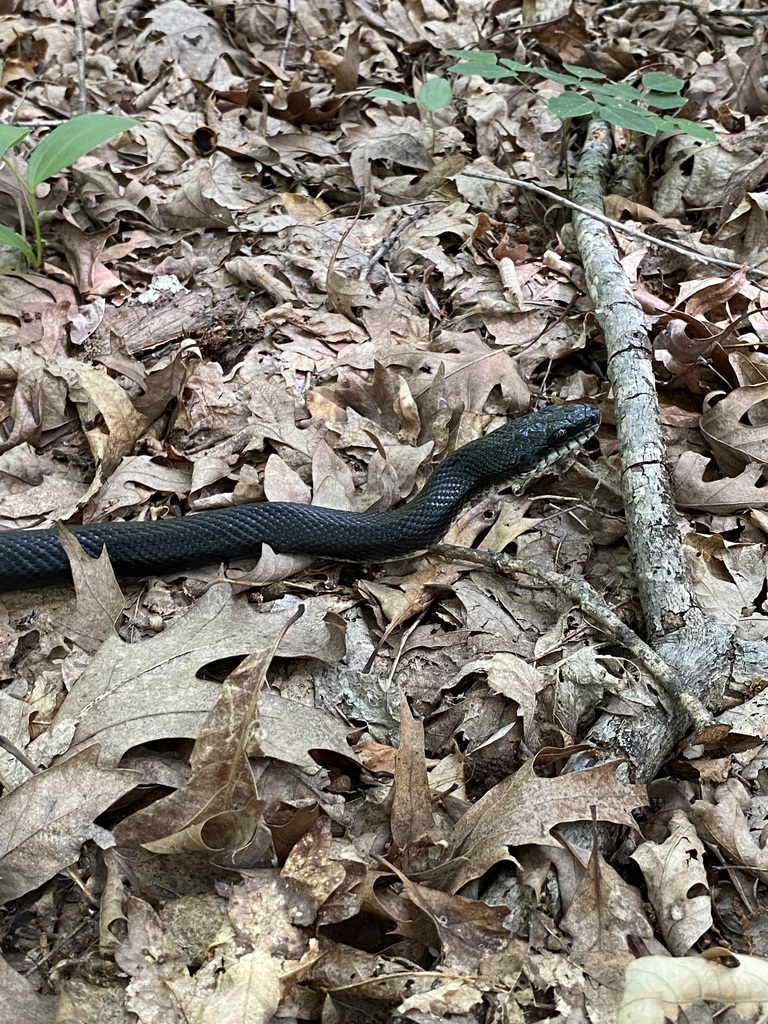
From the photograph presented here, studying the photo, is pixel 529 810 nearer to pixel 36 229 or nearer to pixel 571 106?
pixel 571 106

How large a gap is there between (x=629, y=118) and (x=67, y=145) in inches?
126

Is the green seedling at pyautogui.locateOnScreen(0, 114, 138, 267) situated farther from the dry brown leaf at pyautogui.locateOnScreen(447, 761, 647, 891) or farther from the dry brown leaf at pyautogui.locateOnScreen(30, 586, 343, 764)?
the dry brown leaf at pyautogui.locateOnScreen(447, 761, 647, 891)

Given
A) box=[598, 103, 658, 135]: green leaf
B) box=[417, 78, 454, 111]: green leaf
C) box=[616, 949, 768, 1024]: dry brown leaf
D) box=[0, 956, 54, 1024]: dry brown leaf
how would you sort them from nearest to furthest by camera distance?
box=[616, 949, 768, 1024]: dry brown leaf → box=[0, 956, 54, 1024]: dry brown leaf → box=[598, 103, 658, 135]: green leaf → box=[417, 78, 454, 111]: green leaf

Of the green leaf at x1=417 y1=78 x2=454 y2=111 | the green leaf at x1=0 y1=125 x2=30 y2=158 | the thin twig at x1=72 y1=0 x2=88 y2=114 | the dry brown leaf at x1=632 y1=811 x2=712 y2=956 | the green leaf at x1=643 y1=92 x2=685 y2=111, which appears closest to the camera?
the dry brown leaf at x1=632 y1=811 x2=712 y2=956

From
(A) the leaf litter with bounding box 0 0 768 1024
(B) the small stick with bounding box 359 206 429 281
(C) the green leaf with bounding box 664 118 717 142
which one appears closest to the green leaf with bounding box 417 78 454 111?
(A) the leaf litter with bounding box 0 0 768 1024

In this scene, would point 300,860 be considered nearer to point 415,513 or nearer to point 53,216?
point 415,513

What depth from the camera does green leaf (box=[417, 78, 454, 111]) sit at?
4.97 meters

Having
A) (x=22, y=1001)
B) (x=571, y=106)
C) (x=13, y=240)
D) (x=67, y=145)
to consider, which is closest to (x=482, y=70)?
(x=571, y=106)

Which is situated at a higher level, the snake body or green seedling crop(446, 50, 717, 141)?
green seedling crop(446, 50, 717, 141)

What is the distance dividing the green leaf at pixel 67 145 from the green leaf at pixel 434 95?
1897 mm

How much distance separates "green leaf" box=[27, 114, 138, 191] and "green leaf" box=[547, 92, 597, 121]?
8.03 feet

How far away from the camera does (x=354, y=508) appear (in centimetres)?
371

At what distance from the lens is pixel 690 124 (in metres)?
4.35

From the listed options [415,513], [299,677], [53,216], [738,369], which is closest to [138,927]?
[299,677]
